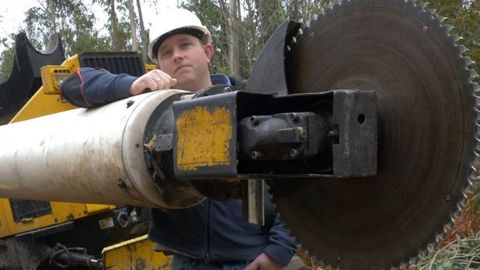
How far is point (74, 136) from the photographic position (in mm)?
2176

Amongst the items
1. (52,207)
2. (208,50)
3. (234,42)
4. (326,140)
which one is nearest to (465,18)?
(52,207)

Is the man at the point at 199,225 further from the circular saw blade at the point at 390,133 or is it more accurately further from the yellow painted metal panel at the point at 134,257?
the yellow painted metal panel at the point at 134,257

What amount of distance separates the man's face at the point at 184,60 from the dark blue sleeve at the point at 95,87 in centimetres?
46

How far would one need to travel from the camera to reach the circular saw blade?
5.31ft

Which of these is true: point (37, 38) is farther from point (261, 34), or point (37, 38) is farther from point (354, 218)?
point (354, 218)

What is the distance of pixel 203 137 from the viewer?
5.88 feet

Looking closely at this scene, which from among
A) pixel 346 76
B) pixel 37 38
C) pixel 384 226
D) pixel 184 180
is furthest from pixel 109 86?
pixel 37 38

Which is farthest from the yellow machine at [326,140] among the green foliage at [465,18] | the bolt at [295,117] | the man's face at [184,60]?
the green foliage at [465,18]

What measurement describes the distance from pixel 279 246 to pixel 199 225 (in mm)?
357

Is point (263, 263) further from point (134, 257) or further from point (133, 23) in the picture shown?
point (133, 23)

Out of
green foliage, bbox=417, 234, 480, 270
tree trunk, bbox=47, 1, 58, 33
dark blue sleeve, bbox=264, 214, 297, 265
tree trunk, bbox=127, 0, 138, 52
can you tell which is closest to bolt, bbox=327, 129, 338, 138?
dark blue sleeve, bbox=264, 214, 297, 265

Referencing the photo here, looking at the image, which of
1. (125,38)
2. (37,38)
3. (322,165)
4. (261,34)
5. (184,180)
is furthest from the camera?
(37,38)

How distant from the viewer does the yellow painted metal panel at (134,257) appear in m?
5.01

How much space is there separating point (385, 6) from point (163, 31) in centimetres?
130
